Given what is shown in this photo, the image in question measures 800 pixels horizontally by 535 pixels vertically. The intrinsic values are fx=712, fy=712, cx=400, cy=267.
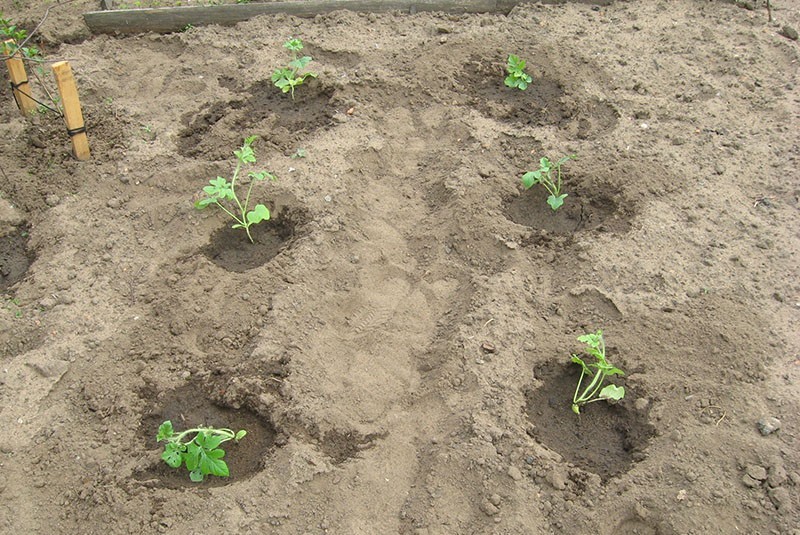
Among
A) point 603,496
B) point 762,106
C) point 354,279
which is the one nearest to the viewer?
point 603,496

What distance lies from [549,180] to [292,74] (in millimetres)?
2055

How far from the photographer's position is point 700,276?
3.87 metres

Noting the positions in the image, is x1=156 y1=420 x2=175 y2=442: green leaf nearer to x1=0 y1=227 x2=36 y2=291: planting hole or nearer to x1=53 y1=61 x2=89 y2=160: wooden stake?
x1=0 y1=227 x2=36 y2=291: planting hole

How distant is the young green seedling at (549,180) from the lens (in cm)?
426

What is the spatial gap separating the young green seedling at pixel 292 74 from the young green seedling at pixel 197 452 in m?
2.84

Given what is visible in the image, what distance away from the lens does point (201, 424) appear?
3.28 m

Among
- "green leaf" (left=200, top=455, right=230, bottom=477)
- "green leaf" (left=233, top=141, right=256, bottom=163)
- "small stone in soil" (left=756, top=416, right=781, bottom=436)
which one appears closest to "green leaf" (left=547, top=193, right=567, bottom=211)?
"small stone in soil" (left=756, top=416, right=781, bottom=436)

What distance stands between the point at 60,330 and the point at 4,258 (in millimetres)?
834

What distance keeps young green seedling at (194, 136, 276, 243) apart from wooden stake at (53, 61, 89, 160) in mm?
941

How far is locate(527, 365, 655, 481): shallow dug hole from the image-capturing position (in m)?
3.16

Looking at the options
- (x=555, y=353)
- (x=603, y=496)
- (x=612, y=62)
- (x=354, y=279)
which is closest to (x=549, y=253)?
(x=555, y=353)

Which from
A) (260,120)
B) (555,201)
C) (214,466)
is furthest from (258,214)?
(555,201)

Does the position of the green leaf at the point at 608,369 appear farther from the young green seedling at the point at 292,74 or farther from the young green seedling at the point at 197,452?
the young green seedling at the point at 292,74

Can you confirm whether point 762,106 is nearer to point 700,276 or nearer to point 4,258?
point 700,276
